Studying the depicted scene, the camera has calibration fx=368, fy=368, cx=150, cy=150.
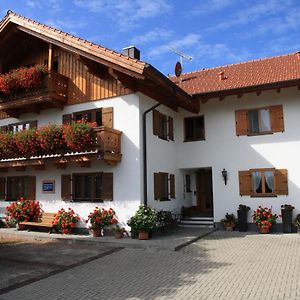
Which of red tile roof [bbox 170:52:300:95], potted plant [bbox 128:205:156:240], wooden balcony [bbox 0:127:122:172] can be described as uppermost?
red tile roof [bbox 170:52:300:95]

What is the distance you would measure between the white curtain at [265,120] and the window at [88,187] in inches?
252

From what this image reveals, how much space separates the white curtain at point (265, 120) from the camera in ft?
48.4

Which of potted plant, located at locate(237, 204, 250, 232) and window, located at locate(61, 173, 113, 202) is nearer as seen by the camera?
window, located at locate(61, 173, 113, 202)

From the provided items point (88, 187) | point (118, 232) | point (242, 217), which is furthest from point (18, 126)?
point (242, 217)

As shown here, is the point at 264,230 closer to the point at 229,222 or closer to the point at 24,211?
the point at 229,222

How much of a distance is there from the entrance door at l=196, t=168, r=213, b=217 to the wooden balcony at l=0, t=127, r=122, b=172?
17.3 feet

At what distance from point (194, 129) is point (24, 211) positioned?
801 cm

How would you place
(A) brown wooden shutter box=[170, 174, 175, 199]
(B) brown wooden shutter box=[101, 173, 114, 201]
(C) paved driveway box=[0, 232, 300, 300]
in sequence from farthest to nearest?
(A) brown wooden shutter box=[170, 174, 175, 199]
(B) brown wooden shutter box=[101, 173, 114, 201]
(C) paved driveway box=[0, 232, 300, 300]

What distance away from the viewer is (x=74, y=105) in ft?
48.2

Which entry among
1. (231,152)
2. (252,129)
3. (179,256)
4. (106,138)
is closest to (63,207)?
(106,138)

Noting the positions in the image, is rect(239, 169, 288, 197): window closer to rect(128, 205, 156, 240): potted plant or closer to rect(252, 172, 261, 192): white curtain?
rect(252, 172, 261, 192): white curtain

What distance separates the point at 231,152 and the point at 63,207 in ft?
23.5

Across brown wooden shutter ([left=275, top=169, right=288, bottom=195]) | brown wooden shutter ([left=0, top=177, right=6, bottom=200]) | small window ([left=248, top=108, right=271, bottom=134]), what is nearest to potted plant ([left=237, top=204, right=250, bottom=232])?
brown wooden shutter ([left=275, top=169, right=288, bottom=195])

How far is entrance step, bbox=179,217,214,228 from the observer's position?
611 inches
